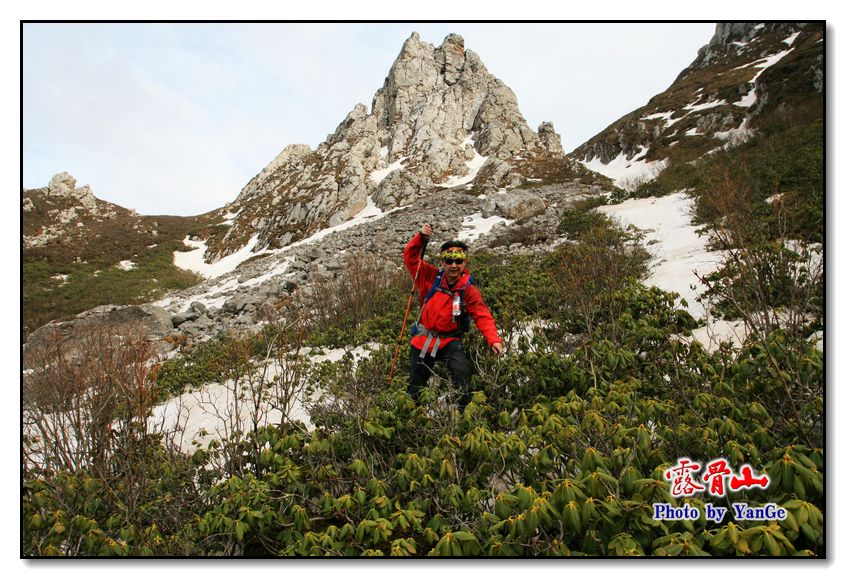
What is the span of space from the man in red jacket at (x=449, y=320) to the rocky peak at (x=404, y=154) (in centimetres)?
2414

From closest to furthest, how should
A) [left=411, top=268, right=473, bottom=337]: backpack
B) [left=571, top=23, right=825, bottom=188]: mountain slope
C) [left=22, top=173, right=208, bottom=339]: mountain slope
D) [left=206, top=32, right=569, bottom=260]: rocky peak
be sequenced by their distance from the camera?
[left=411, top=268, right=473, bottom=337]: backpack < [left=571, top=23, right=825, bottom=188]: mountain slope < [left=22, top=173, right=208, bottom=339]: mountain slope < [left=206, top=32, right=569, bottom=260]: rocky peak

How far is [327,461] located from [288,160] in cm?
6201

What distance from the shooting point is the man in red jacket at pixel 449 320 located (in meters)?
3.43

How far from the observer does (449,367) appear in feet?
11.3

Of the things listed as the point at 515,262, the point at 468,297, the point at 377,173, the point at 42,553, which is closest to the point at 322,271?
the point at 515,262

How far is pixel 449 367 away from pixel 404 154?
45.9 meters

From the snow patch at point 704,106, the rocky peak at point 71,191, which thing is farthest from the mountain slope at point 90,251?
the snow patch at point 704,106

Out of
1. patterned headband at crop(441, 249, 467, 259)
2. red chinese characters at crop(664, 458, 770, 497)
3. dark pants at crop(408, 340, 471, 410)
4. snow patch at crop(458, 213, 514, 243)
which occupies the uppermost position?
snow patch at crop(458, 213, 514, 243)

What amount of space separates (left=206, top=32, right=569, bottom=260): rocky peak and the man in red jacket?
2414 cm

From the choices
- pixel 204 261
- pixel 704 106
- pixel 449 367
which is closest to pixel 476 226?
pixel 449 367

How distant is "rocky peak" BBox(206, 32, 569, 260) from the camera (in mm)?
32031

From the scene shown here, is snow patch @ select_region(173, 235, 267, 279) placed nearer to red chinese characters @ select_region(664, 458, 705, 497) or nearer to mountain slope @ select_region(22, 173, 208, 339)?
mountain slope @ select_region(22, 173, 208, 339)

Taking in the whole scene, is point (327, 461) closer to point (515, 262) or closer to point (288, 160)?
point (515, 262)

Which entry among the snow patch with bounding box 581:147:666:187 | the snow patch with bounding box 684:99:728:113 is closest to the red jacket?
the snow patch with bounding box 581:147:666:187
